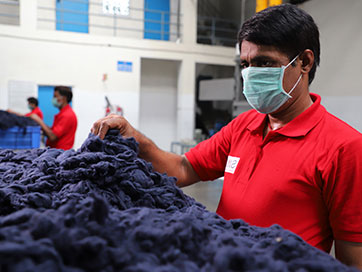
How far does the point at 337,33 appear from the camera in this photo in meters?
3.10

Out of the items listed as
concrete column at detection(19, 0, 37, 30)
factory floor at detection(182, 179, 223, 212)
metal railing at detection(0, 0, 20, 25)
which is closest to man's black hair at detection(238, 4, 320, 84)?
factory floor at detection(182, 179, 223, 212)

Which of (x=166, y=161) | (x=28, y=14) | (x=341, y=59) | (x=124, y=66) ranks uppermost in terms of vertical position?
(x=28, y=14)

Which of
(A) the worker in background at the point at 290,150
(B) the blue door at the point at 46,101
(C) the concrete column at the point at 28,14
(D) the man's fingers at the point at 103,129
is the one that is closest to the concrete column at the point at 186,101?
(B) the blue door at the point at 46,101

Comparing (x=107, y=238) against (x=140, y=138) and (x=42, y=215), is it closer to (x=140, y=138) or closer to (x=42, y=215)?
(x=42, y=215)

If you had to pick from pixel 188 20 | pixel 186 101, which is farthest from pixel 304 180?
pixel 188 20

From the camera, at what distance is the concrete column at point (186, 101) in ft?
24.1

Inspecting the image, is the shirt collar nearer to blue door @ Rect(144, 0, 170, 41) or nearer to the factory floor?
the factory floor

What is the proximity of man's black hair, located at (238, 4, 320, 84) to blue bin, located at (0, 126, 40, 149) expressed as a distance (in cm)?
235

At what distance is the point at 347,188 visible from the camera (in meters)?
0.78

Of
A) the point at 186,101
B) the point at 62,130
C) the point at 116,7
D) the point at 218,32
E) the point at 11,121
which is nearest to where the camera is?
the point at 11,121

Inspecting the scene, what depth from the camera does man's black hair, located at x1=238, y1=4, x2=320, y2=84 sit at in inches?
34.2

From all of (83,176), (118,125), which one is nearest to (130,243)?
(83,176)

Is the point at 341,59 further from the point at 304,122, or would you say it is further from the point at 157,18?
the point at 157,18

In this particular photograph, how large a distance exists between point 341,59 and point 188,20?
190 inches
